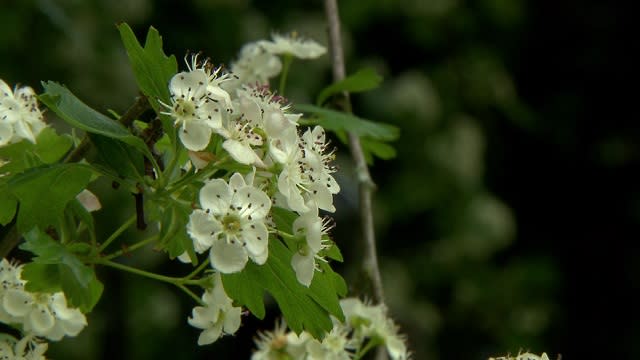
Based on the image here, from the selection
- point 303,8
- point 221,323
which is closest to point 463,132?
point 303,8

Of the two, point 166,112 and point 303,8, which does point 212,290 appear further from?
point 303,8

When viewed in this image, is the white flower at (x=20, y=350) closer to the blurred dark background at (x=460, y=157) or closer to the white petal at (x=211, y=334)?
the white petal at (x=211, y=334)

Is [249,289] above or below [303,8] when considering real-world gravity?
below

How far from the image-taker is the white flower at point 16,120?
4.27 feet

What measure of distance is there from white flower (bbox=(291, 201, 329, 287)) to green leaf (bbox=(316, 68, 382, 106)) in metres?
0.66

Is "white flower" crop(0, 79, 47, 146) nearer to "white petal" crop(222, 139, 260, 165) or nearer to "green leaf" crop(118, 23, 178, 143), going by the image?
"green leaf" crop(118, 23, 178, 143)

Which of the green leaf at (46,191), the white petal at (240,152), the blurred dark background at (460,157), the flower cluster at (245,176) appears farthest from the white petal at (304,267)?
the blurred dark background at (460,157)

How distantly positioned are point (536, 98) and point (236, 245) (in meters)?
3.46

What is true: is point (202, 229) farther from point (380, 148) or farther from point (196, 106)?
point (380, 148)

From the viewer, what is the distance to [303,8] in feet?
12.9

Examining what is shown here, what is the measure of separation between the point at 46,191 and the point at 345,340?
509 mm

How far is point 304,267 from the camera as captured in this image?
3.79 feet

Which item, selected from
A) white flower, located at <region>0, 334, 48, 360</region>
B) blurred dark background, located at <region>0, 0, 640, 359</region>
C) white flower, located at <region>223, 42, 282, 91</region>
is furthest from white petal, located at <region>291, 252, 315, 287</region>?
blurred dark background, located at <region>0, 0, 640, 359</region>

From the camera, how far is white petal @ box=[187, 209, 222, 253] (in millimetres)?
1106
